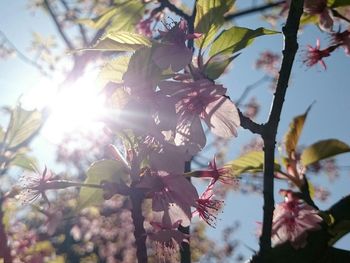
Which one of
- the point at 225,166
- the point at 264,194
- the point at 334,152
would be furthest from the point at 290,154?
the point at 264,194

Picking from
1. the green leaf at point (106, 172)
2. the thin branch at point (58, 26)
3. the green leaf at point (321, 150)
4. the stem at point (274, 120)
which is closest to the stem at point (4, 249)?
the green leaf at point (106, 172)

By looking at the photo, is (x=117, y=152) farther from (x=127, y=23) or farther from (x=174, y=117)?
(x=127, y=23)

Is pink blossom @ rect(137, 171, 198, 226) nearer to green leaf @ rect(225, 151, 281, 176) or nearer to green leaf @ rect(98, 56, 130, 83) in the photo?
green leaf @ rect(98, 56, 130, 83)

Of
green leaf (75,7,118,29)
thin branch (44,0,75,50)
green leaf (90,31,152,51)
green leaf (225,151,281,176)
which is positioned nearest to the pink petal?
green leaf (90,31,152,51)

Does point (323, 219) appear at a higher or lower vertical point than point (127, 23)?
lower

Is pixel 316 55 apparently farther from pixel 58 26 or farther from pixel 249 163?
pixel 58 26

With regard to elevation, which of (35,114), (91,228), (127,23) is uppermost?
(127,23)

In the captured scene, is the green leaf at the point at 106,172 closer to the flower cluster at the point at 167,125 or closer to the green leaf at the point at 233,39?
the flower cluster at the point at 167,125
